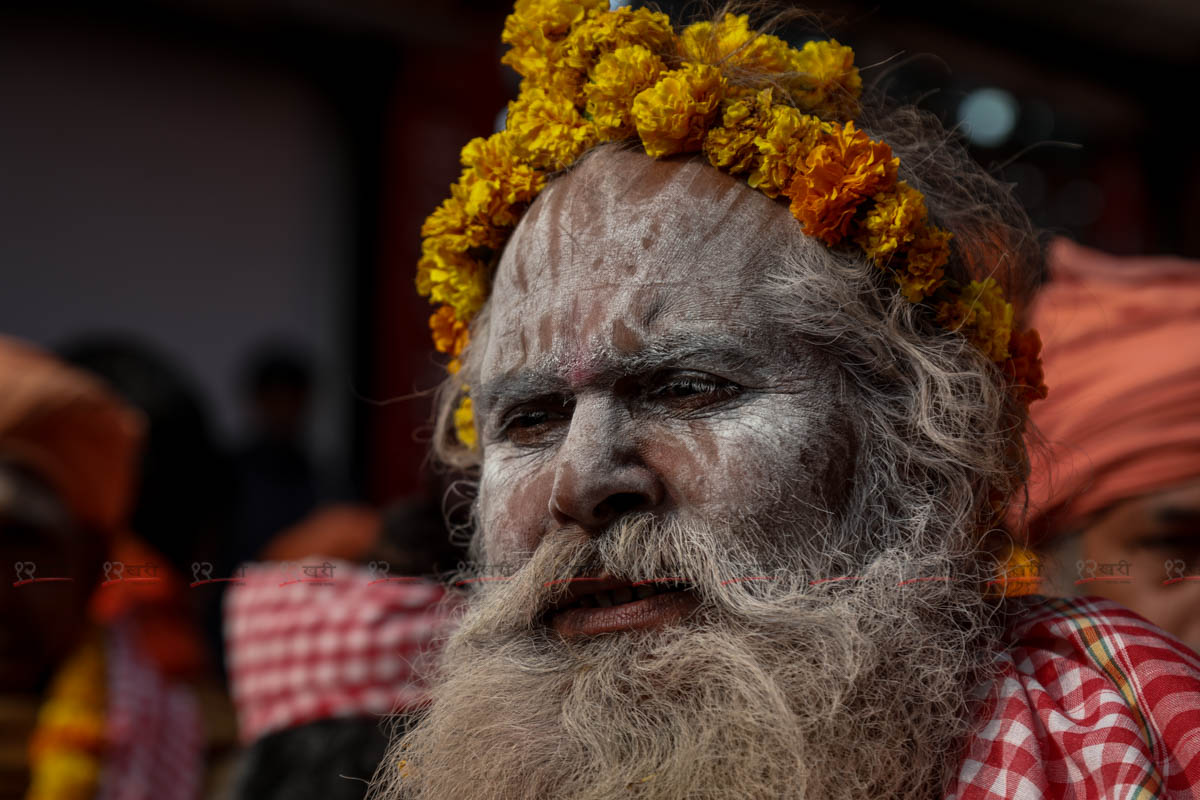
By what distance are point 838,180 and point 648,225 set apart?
0.32 metres

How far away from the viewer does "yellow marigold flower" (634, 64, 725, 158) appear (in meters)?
2.05

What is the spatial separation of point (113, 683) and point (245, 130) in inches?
162

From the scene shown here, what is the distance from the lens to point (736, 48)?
2213mm

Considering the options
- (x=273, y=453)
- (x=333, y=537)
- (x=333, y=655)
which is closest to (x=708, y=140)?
(x=333, y=655)

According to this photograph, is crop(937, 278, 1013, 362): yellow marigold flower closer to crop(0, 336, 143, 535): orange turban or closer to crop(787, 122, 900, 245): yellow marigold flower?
crop(787, 122, 900, 245): yellow marigold flower

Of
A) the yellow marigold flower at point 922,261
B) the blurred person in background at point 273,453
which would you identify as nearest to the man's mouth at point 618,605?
the yellow marigold flower at point 922,261

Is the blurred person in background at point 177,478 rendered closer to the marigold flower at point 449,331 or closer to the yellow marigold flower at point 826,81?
the marigold flower at point 449,331

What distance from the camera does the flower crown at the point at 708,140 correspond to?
201 centimetres

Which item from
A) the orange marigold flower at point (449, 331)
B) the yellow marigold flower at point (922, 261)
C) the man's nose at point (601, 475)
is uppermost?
the yellow marigold flower at point (922, 261)

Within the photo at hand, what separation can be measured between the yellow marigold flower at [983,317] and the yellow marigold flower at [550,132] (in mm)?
715

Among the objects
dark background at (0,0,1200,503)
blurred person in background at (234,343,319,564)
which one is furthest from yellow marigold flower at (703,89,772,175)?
dark background at (0,0,1200,503)

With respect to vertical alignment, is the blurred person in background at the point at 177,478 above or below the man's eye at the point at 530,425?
below

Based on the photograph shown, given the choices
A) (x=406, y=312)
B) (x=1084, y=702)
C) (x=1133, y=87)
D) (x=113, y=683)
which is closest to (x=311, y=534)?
(x=113, y=683)

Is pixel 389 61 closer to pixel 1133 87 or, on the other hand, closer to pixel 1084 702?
pixel 1133 87
